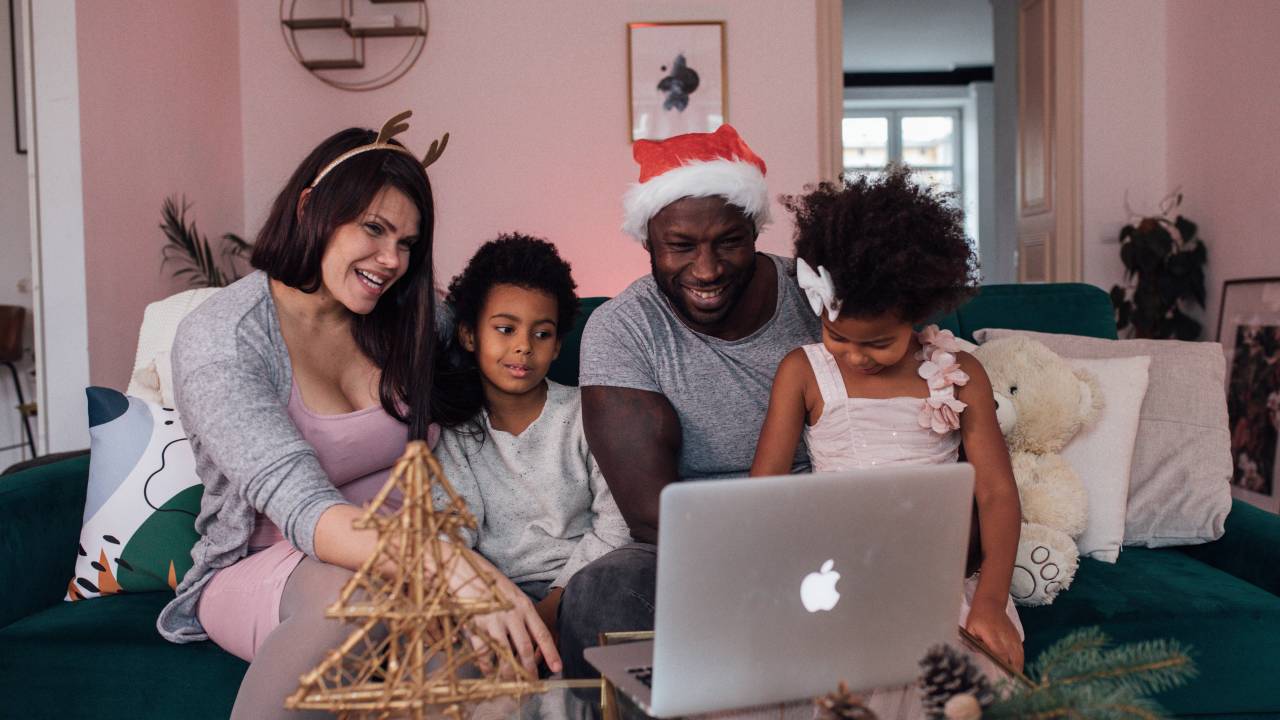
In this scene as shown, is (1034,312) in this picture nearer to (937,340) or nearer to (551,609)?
(937,340)

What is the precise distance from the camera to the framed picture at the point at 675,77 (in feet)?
13.3

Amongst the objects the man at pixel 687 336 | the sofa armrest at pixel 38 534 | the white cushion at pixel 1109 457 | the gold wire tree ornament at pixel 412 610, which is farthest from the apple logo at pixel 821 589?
the sofa armrest at pixel 38 534

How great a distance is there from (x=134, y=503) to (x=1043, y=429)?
1.70 metres

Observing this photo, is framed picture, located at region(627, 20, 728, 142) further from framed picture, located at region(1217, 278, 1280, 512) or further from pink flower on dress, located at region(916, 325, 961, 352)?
pink flower on dress, located at region(916, 325, 961, 352)

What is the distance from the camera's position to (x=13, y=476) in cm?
171

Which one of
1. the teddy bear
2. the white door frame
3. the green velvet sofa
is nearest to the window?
the white door frame

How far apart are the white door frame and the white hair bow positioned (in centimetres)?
247

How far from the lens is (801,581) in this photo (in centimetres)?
90

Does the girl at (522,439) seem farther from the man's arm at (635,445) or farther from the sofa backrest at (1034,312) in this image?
the sofa backrest at (1034,312)

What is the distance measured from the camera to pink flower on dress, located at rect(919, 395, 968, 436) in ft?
4.85

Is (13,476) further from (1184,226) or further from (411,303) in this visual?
(1184,226)

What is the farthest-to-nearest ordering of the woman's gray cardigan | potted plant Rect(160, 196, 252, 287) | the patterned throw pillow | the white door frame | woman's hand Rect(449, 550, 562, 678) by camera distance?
1. potted plant Rect(160, 196, 252, 287)
2. the white door frame
3. the patterned throw pillow
4. the woman's gray cardigan
5. woman's hand Rect(449, 550, 562, 678)

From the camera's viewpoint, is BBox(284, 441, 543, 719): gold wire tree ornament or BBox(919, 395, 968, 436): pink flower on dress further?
BBox(919, 395, 968, 436): pink flower on dress

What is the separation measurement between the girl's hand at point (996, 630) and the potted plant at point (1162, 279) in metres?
2.89
